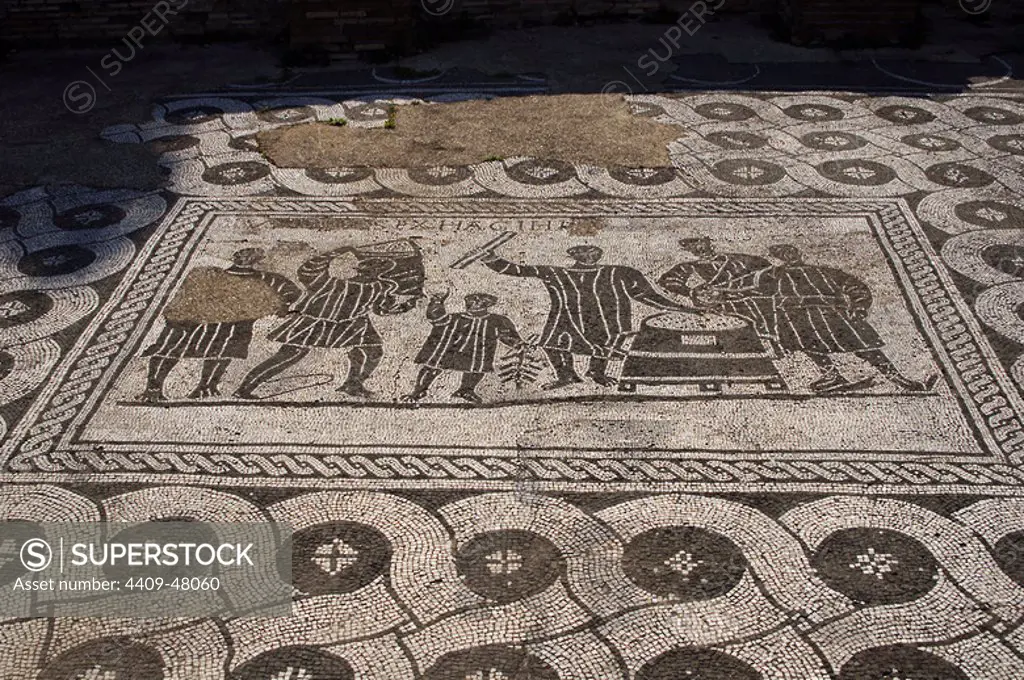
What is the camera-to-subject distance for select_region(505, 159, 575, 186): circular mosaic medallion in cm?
634

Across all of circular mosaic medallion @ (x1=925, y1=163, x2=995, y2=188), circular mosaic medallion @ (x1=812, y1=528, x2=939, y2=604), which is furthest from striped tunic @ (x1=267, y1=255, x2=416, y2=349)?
circular mosaic medallion @ (x1=925, y1=163, x2=995, y2=188)

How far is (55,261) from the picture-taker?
5539 millimetres

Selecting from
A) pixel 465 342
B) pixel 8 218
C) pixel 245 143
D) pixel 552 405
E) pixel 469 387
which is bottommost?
pixel 552 405

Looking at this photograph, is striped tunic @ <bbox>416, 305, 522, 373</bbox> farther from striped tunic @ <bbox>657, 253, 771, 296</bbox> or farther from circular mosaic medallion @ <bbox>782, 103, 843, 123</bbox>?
circular mosaic medallion @ <bbox>782, 103, 843, 123</bbox>

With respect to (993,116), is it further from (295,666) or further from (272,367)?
(295,666)

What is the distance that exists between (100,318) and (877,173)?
15.0ft

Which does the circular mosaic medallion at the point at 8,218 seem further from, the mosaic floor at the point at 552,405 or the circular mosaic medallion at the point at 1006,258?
the circular mosaic medallion at the point at 1006,258

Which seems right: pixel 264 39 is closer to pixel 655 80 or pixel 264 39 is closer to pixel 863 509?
pixel 655 80

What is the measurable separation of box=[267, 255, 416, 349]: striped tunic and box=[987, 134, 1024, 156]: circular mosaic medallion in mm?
4183

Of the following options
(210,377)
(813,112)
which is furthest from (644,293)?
(813,112)

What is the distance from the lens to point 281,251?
5.55m

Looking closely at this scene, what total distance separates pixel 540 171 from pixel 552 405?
2.52 meters

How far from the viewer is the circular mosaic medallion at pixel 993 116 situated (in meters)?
7.10

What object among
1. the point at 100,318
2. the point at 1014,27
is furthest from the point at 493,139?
the point at 1014,27
